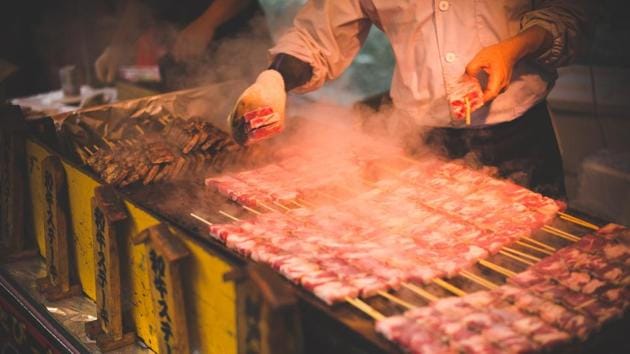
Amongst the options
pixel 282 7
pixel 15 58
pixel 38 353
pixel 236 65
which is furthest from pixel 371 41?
pixel 38 353

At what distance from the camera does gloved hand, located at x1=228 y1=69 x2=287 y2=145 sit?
412cm

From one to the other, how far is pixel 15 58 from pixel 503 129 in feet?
27.0

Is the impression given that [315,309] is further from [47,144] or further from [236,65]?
[236,65]

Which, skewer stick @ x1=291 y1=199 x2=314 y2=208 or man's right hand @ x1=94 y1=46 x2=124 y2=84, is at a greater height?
man's right hand @ x1=94 y1=46 x2=124 y2=84

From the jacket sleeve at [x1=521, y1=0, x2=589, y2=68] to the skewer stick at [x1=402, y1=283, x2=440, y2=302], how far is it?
192 centimetres

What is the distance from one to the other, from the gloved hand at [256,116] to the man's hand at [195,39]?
7.39 ft

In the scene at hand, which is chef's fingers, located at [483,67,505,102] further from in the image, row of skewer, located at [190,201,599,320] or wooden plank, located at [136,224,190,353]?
wooden plank, located at [136,224,190,353]

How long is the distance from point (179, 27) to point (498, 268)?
17.2 feet

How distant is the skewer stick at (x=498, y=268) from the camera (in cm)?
301

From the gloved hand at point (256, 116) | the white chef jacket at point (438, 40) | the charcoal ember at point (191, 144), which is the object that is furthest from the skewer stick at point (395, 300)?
the charcoal ember at point (191, 144)

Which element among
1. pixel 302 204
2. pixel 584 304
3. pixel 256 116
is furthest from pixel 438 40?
pixel 584 304

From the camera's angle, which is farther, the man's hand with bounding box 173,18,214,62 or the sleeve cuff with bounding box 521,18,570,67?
the man's hand with bounding box 173,18,214,62

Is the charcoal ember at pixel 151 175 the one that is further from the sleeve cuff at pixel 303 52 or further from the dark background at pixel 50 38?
the dark background at pixel 50 38

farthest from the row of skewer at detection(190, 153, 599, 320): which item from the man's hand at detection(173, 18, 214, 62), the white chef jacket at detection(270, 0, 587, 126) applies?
the man's hand at detection(173, 18, 214, 62)
